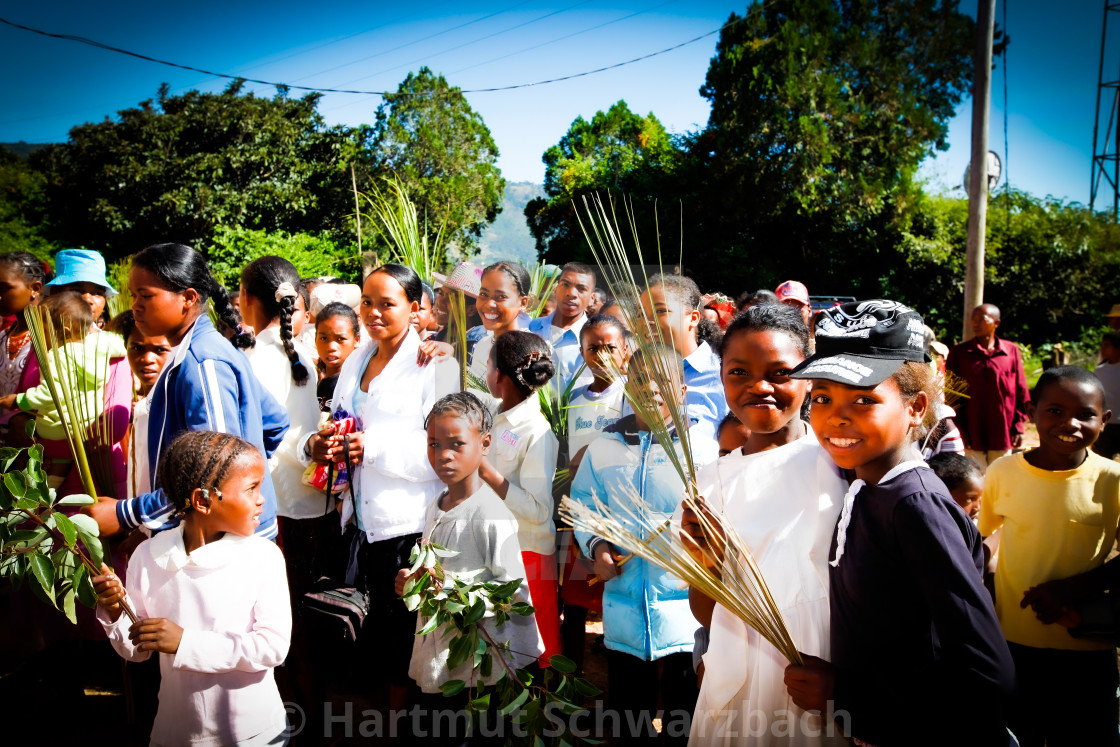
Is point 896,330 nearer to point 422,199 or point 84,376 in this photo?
point 84,376

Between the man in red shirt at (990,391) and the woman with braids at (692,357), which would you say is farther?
the man in red shirt at (990,391)

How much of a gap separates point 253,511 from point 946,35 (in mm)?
18134

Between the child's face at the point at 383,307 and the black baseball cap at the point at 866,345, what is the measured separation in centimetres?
193

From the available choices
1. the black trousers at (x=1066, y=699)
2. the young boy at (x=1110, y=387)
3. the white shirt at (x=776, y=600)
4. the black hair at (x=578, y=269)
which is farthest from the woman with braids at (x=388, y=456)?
the young boy at (x=1110, y=387)

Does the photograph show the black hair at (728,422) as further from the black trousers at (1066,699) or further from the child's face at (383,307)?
the child's face at (383,307)

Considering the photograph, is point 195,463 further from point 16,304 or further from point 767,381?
point 16,304

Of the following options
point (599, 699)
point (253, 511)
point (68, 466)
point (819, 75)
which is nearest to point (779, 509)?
point (253, 511)

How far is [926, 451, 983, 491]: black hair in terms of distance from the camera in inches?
116

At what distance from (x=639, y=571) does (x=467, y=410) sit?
32.8 inches

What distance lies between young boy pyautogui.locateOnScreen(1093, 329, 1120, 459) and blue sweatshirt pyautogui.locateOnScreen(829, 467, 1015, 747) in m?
5.37

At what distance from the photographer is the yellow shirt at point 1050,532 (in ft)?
7.57

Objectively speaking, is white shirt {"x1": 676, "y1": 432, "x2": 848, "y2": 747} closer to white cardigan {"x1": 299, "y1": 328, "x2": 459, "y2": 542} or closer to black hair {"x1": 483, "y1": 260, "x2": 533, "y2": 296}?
white cardigan {"x1": 299, "y1": 328, "x2": 459, "y2": 542}

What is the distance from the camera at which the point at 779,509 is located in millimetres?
1687

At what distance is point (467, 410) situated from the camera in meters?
2.55
